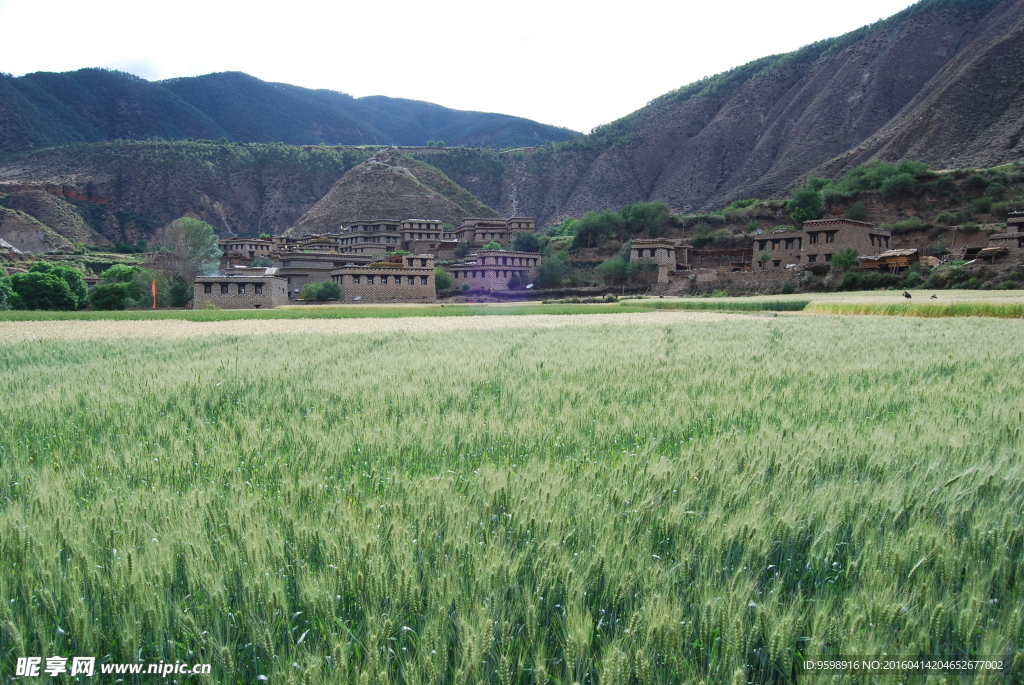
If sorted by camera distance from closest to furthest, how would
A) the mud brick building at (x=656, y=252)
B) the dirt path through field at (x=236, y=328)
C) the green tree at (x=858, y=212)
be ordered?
the dirt path through field at (x=236, y=328), the mud brick building at (x=656, y=252), the green tree at (x=858, y=212)

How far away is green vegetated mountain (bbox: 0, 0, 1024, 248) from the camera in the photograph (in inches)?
3376

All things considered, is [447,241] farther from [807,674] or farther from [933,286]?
[807,674]

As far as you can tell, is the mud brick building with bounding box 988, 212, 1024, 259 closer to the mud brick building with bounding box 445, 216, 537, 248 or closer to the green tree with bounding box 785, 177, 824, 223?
the green tree with bounding box 785, 177, 824, 223

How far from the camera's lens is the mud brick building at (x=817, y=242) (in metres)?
60.2

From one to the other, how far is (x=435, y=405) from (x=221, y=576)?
3.60 m

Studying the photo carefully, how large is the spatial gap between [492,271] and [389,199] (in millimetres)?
53500

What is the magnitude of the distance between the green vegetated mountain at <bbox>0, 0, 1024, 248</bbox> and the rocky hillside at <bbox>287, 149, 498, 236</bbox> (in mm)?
567

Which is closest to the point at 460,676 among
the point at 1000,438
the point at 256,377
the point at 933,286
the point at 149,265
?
the point at 1000,438

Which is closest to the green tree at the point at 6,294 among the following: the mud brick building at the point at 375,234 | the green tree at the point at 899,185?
the mud brick building at the point at 375,234

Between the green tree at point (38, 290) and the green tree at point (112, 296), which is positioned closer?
the green tree at point (38, 290)

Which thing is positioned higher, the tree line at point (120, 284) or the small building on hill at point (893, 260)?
the small building on hill at point (893, 260)

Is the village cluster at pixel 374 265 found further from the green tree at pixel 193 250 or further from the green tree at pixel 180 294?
the green tree at pixel 180 294

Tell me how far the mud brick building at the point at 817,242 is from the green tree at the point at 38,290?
72633mm

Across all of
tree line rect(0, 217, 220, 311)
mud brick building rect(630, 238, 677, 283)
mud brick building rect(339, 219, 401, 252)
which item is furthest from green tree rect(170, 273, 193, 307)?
mud brick building rect(630, 238, 677, 283)
